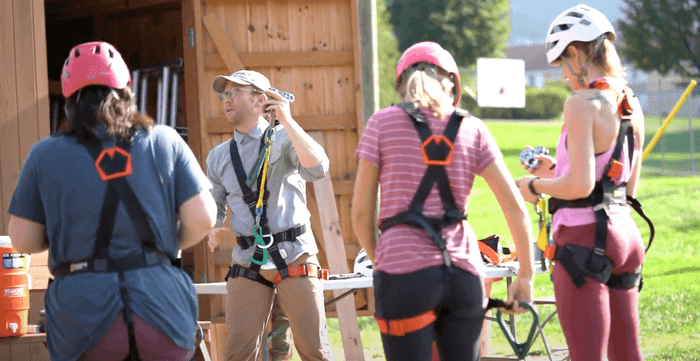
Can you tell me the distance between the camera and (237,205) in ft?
16.2

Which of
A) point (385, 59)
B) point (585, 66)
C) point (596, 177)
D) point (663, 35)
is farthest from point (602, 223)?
point (385, 59)

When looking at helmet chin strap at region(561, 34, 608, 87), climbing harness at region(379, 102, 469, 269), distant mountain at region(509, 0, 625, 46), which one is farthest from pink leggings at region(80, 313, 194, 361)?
distant mountain at region(509, 0, 625, 46)

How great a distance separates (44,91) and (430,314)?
4.82 metres

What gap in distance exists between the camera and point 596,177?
12.2 feet

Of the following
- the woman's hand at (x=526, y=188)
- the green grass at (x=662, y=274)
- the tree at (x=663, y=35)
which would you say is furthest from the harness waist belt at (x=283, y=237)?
the tree at (x=663, y=35)

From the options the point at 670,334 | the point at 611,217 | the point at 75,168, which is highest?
the point at 75,168

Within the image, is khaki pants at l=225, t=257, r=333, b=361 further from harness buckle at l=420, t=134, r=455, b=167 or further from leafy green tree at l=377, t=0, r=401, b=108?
leafy green tree at l=377, t=0, r=401, b=108

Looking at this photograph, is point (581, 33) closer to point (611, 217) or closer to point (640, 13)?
point (611, 217)

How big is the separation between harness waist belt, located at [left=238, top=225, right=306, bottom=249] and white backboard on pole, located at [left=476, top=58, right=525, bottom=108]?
675cm

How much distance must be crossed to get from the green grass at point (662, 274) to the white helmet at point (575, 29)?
4530 mm

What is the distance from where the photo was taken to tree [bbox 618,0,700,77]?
3903 centimetres

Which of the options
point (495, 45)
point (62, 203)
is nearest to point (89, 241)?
point (62, 203)

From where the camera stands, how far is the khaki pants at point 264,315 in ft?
15.9

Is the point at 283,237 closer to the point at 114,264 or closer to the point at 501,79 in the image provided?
the point at 114,264
